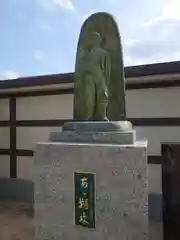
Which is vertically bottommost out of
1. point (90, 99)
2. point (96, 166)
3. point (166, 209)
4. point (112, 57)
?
point (166, 209)

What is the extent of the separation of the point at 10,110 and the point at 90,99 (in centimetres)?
452

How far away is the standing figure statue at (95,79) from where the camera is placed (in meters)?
3.65

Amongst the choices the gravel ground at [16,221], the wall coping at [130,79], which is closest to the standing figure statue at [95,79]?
the wall coping at [130,79]

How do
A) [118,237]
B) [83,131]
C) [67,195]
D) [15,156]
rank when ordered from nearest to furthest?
1. [118,237]
2. [67,195]
3. [83,131]
4. [15,156]

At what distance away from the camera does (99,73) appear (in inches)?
144

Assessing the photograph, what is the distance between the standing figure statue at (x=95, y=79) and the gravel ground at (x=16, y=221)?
8.62 feet

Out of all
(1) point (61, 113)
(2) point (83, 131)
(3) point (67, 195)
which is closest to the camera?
(3) point (67, 195)

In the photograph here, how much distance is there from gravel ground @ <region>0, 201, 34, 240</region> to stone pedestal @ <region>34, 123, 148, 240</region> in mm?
1873

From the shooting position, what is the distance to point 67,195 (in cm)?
333

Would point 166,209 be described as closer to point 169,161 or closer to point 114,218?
point 169,161

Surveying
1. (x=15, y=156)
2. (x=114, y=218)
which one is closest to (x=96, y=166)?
(x=114, y=218)

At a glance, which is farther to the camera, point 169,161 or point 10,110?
point 10,110

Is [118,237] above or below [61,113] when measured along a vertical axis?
below

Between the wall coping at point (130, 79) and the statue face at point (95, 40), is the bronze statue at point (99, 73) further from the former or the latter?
the wall coping at point (130, 79)
